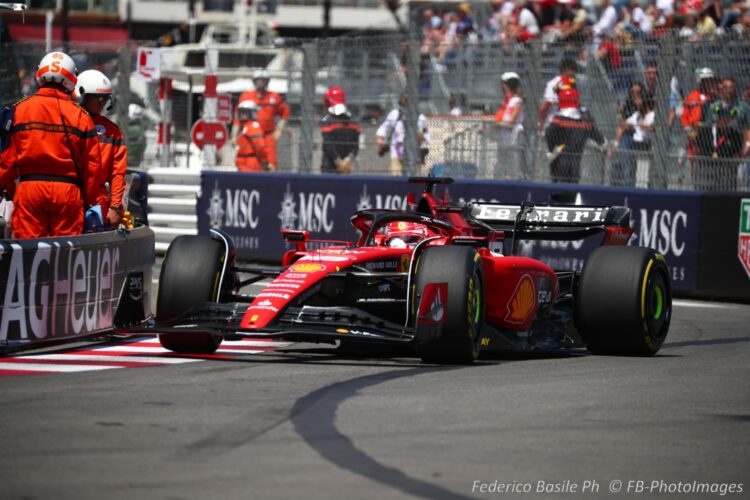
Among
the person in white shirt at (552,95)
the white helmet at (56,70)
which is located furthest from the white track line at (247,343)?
the person in white shirt at (552,95)

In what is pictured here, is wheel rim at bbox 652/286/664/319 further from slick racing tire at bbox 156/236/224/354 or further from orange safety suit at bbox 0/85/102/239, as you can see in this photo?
orange safety suit at bbox 0/85/102/239

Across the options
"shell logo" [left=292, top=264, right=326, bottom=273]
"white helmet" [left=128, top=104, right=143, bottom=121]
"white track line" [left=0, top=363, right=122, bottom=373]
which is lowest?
"white track line" [left=0, top=363, right=122, bottom=373]

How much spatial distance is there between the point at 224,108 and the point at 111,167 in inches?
368

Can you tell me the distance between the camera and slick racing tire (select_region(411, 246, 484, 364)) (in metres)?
8.40

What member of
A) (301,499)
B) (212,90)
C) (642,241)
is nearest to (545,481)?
(301,499)

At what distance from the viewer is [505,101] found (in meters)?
16.0

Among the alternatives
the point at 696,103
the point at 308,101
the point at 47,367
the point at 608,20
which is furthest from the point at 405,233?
the point at 608,20

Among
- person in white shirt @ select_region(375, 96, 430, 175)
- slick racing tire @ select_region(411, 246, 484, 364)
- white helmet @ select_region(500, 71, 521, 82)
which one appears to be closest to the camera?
slick racing tire @ select_region(411, 246, 484, 364)

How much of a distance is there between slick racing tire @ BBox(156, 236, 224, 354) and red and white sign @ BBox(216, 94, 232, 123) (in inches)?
387

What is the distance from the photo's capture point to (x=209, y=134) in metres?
19.0

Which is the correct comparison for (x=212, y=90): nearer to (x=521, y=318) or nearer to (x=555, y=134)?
(x=555, y=134)

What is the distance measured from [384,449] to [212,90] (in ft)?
44.5

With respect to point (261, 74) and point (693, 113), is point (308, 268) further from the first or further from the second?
point (261, 74)

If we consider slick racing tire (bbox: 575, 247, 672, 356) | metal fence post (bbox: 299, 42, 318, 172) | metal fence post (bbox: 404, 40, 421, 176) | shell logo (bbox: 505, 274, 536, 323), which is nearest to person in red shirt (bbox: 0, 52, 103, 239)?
shell logo (bbox: 505, 274, 536, 323)
